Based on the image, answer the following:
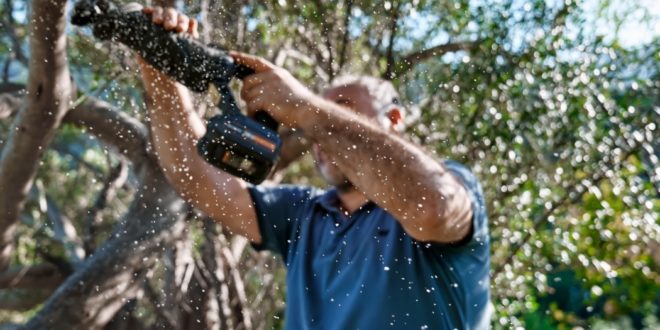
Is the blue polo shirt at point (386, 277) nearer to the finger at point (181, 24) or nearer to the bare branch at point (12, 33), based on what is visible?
the finger at point (181, 24)

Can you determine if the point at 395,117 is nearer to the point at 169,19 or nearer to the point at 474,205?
the point at 474,205

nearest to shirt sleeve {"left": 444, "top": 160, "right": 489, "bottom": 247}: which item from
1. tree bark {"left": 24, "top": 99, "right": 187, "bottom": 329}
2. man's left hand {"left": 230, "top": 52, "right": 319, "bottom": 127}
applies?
man's left hand {"left": 230, "top": 52, "right": 319, "bottom": 127}

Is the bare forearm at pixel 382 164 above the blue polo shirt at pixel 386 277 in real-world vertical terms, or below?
above

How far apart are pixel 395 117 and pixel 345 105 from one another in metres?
0.15

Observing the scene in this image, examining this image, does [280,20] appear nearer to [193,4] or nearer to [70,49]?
[193,4]

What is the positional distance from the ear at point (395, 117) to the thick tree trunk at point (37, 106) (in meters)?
1.06

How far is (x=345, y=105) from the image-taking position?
70.5 inches

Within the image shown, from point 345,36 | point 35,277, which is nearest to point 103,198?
point 35,277

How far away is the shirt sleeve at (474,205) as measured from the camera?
1570 millimetres

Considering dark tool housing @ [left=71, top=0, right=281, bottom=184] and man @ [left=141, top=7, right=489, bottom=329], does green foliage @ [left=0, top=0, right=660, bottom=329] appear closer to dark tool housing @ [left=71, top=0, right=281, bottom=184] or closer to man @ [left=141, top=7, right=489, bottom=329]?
man @ [left=141, top=7, right=489, bottom=329]

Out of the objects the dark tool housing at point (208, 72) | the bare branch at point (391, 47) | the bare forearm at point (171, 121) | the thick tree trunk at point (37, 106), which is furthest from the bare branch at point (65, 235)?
the dark tool housing at point (208, 72)

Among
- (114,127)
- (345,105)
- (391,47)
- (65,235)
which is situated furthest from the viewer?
(65,235)

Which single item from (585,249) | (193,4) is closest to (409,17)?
(193,4)

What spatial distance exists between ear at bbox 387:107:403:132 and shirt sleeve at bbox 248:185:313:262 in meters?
0.31
